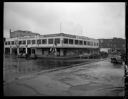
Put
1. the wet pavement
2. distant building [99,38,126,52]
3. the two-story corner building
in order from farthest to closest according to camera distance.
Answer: distant building [99,38,126,52]
the two-story corner building
the wet pavement

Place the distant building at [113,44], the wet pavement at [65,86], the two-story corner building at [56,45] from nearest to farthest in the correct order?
the wet pavement at [65,86] → the two-story corner building at [56,45] → the distant building at [113,44]

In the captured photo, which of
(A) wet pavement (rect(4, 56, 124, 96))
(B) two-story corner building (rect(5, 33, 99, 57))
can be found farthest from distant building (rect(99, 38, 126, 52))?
(A) wet pavement (rect(4, 56, 124, 96))

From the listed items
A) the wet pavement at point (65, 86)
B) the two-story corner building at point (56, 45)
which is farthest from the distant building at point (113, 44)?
the wet pavement at point (65, 86)

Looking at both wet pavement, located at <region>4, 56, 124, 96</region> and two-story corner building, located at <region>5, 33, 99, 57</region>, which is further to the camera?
two-story corner building, located at <region>5, 33, 99, 57</region>

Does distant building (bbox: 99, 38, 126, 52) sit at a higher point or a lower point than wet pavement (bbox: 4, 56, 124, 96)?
lower

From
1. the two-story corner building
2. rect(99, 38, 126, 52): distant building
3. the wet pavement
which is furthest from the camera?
rect(99, 38, 126, 52): distant building

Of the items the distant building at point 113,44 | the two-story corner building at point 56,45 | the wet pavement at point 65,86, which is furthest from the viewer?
the distant building at point 113,44

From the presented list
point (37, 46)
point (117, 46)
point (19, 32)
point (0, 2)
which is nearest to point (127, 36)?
point (0, 2)

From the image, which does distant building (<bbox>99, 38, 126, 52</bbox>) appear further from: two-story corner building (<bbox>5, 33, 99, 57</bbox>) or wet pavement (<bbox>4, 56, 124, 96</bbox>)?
wet pavement (<bbox>4, 56, 124, 96</bbox>)

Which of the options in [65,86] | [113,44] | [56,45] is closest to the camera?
[65,86]

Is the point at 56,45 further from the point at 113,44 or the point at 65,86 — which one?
the point at 113,44

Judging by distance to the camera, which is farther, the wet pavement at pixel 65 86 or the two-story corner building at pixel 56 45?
the two-story corner building at pixel 56 45

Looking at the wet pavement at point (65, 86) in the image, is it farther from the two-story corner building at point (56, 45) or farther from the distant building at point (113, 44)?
the distant building at point (113, 44)

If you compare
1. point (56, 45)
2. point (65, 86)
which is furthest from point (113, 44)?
point (65, 86)
